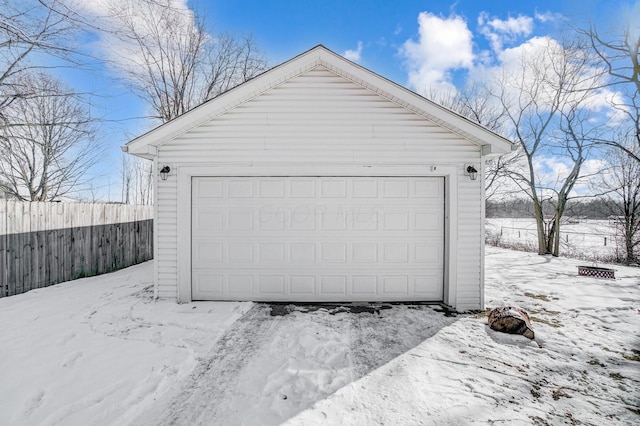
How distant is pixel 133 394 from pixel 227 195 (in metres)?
3.41

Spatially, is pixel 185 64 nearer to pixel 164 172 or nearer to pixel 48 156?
pixel 48 156

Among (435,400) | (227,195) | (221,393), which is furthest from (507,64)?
(221,393)

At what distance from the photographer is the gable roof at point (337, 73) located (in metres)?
4.70

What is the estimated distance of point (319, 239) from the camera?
5.15m

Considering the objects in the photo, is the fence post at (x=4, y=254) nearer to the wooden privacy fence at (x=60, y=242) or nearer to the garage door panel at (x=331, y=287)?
the wooden privacy fence at (x=60, y=242)

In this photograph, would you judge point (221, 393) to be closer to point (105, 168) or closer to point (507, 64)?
point (105, 168)

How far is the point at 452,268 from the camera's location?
494 cm

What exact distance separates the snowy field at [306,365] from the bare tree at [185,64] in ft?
36.2

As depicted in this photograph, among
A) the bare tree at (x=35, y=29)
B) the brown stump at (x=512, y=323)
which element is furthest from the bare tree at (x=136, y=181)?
the brown stump at (x=512, y=323)

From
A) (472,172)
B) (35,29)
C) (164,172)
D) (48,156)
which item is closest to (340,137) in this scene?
(472,172)

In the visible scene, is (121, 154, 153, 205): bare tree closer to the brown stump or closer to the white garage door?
the white garage door

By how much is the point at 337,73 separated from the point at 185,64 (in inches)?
455

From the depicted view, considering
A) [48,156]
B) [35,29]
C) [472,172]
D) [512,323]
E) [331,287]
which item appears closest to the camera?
[512,323]

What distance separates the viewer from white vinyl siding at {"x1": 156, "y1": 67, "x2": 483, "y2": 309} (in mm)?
4965
